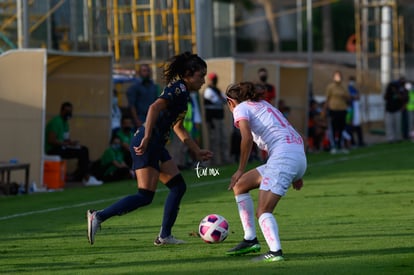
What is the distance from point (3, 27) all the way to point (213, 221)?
1944cm

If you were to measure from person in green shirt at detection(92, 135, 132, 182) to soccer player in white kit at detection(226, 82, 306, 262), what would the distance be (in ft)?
41.0

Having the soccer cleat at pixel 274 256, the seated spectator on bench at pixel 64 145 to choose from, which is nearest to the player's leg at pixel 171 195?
the soccer cleat at pixel 274 256

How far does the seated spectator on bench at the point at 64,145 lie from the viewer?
22906 millimetres

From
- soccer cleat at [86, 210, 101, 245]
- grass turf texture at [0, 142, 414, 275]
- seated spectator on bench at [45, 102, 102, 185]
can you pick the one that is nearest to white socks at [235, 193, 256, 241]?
grass turf texture at [0, 142, 414, 275]

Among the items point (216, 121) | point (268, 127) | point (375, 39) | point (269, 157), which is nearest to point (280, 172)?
point (269, 157)

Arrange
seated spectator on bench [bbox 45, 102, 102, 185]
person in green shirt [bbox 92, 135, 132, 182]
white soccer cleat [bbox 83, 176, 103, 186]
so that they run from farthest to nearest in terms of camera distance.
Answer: person in green shirt [bbox 92, 135, 132, 182], white soccer cleat [bbox 83, 176, 103, 186], seated spectator on bench [bbox 45, 102, 102, 185]

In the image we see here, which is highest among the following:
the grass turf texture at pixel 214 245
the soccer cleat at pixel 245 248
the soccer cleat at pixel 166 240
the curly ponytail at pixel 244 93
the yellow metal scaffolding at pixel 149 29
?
the yellow metal scaffolding at pixel 149 29

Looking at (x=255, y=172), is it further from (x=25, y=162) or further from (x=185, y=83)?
(x=25, y=162)

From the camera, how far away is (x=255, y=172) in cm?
1135

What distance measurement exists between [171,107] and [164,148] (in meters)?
0.45

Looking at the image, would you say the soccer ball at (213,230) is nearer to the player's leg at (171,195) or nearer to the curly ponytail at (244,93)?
the player's leg at (171,195)

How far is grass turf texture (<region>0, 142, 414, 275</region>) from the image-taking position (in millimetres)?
10680

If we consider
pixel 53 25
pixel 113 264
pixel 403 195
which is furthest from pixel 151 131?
pixel 53 25

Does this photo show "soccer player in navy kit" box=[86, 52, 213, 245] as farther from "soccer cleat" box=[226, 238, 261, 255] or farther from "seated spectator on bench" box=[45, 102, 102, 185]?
"seated spectator on bench" box=[45, 102, 102, 185]
